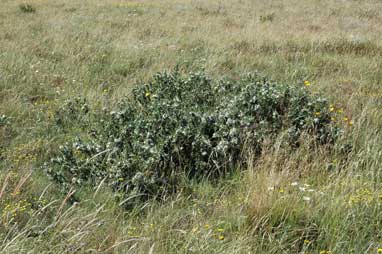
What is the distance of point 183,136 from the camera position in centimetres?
364

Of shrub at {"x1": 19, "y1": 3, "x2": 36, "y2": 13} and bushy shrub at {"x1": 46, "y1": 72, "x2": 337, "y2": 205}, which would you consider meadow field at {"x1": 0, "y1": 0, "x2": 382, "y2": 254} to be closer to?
bushy shrub at {"x1": 46, "y1": 72, "x2": 337, "y2": 205}

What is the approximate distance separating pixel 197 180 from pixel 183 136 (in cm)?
40

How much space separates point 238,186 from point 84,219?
3.88ft

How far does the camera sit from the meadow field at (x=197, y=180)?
262 centimetres

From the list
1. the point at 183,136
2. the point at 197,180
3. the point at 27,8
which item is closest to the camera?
the point at 197,180

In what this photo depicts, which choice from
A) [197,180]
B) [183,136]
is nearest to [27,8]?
[183,136]

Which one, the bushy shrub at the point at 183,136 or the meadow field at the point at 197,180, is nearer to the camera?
the meadow field at the point at 197,180

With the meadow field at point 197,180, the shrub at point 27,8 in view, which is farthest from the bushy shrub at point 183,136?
the shrub at point 27,8

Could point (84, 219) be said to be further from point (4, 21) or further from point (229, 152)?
point (4, 21)

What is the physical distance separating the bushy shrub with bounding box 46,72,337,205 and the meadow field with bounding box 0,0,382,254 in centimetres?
12

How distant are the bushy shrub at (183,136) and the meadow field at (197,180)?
0.12m

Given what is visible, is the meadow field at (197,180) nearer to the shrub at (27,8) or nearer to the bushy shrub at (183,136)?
the bushy shrub at (183,136)

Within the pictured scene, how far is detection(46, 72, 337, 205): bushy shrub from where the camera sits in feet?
11.0

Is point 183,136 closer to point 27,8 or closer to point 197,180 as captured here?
point 197,180
